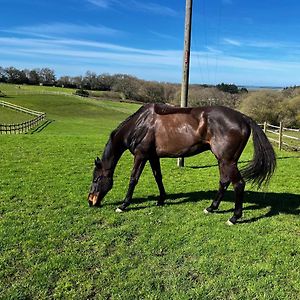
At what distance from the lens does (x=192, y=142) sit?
598 centimetres

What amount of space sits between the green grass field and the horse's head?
0.19 meters

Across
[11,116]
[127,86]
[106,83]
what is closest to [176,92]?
[11,116]

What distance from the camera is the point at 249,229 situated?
5492 mm

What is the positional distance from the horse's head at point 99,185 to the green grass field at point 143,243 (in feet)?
0.64

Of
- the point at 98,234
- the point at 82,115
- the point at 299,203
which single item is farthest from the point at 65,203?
the point at 82,115

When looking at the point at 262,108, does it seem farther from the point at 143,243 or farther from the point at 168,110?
the point at 143,243

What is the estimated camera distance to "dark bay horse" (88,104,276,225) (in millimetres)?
5652

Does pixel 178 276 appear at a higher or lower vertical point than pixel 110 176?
lower

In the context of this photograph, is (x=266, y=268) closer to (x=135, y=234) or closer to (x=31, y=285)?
(x=135, y=234)

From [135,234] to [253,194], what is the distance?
3465 millimetres

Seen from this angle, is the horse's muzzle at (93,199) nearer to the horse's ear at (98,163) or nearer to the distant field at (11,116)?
the horse's ear at (98,163)

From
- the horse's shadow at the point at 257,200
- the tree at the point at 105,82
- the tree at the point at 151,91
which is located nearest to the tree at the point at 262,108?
the tree at the point at 151,91

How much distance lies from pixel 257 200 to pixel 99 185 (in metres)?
3.29

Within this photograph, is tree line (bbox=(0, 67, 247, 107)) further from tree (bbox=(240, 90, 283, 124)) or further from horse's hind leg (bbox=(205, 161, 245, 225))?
horse's hind leg (bbox=(205, 161, 245, 225))
